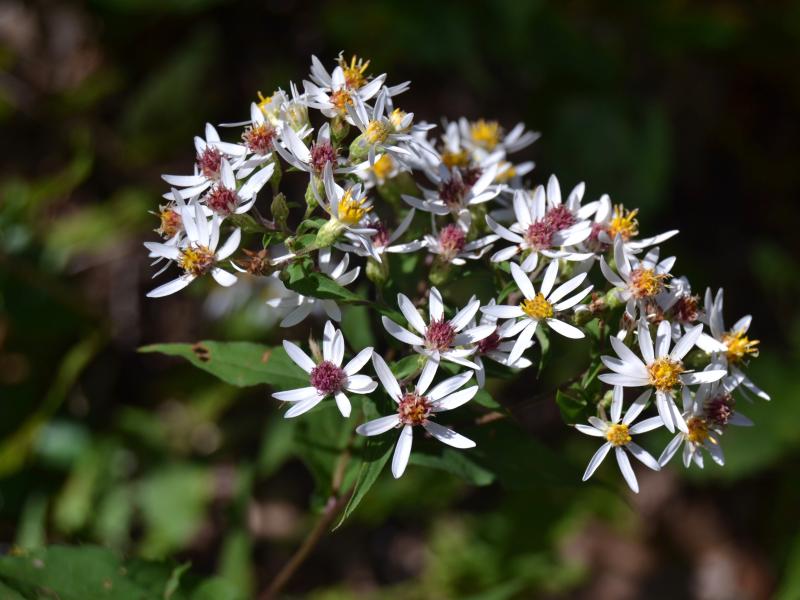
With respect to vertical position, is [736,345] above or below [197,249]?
above

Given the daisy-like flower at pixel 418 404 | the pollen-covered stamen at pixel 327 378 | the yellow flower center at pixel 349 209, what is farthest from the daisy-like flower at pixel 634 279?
the pollen-covered stamen at pixel 327 378

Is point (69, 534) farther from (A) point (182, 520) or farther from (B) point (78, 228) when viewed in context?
(B) point (78, 228)

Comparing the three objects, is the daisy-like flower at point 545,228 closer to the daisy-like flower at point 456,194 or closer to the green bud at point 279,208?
the daisy-like flower at point 456,194

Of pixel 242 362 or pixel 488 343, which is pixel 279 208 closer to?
pixel 242 362

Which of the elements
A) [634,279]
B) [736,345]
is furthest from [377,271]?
[736,345]

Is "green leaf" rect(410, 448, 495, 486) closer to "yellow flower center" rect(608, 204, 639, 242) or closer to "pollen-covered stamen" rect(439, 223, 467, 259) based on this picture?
"pollen-covered stamen" rect(439, 223, 467, 259)

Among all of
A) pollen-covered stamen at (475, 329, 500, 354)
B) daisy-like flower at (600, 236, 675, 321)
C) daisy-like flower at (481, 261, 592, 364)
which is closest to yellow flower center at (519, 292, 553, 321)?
daisy-like flower at (481, 261, 592, 364)

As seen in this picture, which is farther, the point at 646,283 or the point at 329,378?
the point at 646,283
